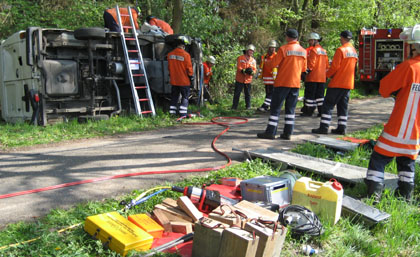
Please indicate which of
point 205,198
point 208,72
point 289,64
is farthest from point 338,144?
point 208,72

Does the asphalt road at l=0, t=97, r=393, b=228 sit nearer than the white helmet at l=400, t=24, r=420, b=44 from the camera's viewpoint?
No

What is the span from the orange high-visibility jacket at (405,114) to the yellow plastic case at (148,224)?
2398 millimetres

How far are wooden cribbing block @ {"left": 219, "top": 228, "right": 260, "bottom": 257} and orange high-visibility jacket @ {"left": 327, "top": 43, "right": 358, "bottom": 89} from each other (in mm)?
5455

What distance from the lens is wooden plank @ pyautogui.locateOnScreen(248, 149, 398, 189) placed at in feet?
14.6

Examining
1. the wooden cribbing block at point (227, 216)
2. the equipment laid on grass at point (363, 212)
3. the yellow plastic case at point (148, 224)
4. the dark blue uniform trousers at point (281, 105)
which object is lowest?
the equipment laid on grass at point (363, 212)

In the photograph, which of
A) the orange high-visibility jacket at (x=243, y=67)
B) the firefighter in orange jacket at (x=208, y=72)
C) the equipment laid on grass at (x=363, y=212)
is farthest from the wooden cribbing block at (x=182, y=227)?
the firefighter in orange jacket at (x=208, y=72)

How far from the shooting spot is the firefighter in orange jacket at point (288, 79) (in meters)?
6.85

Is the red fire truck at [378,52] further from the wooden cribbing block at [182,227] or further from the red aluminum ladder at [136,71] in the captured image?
the wooden cribbing block at [182,227]

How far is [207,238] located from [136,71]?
7313mm

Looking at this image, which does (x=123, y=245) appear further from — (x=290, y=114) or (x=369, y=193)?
(x=290, y=114)

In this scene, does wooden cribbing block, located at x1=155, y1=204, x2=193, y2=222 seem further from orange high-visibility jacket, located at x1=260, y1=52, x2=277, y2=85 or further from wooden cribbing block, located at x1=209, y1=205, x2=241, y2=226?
orange high-visibility jacket, located at x1=260, y1=52, x2=277, y2=85

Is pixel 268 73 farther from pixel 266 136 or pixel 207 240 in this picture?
pixel 207 240

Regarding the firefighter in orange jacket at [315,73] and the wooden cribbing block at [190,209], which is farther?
the firefighter in orange jacket at [315,73]

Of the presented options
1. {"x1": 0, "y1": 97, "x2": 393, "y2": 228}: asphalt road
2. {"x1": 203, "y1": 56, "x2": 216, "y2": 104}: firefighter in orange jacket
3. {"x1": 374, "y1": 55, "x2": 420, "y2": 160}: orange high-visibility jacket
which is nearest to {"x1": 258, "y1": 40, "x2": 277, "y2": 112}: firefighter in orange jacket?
{"x1": 203, "y1": 56, "x2": 216, "y2": 104}: firefighter in orange jacket
